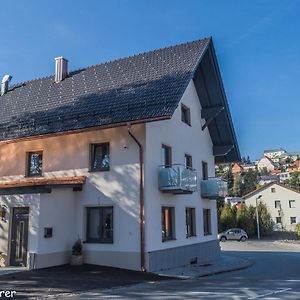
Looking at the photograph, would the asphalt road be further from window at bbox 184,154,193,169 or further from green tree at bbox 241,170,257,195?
green tree at bbox 241,170,257,195

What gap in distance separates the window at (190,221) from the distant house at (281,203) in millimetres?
43461

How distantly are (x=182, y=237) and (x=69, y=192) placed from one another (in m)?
5.49

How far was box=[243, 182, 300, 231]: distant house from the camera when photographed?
62.0 meters

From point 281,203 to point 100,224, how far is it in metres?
50.9

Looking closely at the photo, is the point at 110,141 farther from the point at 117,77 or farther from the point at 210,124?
the point at 210,124

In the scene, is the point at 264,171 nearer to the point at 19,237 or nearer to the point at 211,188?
the point at 211,188

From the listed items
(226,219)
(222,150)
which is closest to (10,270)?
(222,150)

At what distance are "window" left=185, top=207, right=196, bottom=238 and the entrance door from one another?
756 cm

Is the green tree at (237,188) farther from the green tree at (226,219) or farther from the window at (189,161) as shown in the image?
the window at (189,161)

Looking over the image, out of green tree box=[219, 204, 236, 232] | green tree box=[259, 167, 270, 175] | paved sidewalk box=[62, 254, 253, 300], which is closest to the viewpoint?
paved sidewalk box=[62, 254, 253, 300]

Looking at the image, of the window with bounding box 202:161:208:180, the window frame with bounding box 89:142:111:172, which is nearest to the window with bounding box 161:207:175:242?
the window frame with bounding box 89:142:111:172

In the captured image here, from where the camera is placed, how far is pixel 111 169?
674 inches

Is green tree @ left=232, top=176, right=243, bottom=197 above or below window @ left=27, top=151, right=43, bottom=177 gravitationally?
above

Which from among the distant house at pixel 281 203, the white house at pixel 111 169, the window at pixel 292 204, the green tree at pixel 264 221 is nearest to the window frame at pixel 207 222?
the white house at pixel 111 169
